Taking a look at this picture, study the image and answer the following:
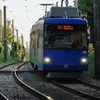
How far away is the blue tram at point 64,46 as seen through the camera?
18172 mm

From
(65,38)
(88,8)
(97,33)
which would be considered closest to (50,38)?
(65,38)

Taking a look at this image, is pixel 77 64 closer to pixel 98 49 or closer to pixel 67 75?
pixel 67 75

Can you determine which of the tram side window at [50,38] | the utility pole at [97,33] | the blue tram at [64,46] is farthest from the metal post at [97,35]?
the tram side window at [50,38]

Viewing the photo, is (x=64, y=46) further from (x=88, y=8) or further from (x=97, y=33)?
(x=88, y=8)

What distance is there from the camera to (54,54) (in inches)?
716

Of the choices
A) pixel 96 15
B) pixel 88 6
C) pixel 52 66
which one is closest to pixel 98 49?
pixel 96 15

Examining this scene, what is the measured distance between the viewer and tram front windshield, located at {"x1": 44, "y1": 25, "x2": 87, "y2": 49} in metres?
18.1

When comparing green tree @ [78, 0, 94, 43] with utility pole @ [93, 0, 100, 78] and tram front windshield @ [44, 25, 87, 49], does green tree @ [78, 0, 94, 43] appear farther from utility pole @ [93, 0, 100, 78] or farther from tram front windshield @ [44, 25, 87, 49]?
tram front windshield @ [44, 25, 87, 49]

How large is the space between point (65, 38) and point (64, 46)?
38 cm

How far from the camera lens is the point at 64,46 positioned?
18172 millimetres

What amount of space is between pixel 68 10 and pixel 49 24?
3031 mm

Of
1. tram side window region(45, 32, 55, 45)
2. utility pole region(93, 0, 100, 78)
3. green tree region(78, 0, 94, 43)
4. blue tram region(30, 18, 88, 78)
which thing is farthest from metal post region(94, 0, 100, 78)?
green tree region(78, 0, 94, 43)

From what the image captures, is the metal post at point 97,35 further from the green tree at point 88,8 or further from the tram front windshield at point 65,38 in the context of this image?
the green tree at point 88,8

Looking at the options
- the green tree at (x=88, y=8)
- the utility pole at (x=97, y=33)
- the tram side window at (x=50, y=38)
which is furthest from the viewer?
the green tree at (x=88, y=8)
